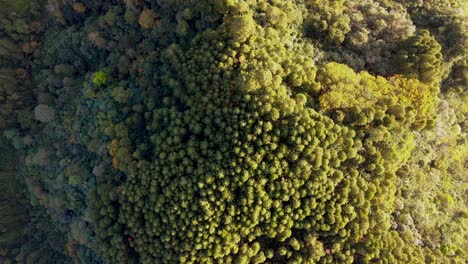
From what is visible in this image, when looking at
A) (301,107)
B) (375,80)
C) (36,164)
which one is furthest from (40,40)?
(375,80)

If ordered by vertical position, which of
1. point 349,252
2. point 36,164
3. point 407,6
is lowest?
point 36,164

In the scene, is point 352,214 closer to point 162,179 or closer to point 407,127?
point 407,127

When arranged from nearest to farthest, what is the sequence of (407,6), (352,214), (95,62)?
1. (352,214)
2. (407,6)
3. (95,62)


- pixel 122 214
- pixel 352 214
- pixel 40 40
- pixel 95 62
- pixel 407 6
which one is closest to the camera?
pixel 352 214

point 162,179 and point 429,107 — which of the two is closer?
point 162,179

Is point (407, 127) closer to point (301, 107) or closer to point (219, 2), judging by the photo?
point (301, 107)

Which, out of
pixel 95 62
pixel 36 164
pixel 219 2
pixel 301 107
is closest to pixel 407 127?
pixel 301 107

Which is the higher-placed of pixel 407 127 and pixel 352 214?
pixel 407 127
